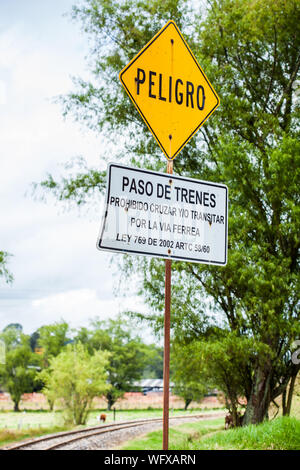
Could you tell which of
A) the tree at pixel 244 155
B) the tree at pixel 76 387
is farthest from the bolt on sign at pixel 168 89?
the tree at pixel 76 387

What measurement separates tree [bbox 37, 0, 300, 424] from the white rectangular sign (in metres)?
4.86

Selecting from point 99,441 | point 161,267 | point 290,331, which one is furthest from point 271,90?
point 99,441

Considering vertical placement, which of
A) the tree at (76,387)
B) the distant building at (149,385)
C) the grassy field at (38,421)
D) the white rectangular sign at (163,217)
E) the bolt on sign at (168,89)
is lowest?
the grassy field at (38,421)

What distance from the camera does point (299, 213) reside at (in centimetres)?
853

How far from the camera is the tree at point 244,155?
340 inches

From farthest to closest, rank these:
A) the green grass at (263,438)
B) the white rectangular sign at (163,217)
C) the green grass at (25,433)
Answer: the green grass at (25,433) → the green grass at (263,438) → the white rectangular sign at (163,217)

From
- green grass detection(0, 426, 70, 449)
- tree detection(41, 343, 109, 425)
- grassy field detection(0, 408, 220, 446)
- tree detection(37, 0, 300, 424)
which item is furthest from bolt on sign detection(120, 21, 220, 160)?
tree detection(41, 343, 109, 425)

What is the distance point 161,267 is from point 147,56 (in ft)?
25.1

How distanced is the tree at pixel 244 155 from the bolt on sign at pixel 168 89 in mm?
4590

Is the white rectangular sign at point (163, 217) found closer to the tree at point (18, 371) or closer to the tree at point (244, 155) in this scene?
the tree at point (244, 155)

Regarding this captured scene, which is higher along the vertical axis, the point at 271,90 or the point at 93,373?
the point at 271,90

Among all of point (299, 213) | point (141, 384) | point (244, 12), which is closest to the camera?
point (299, 213)

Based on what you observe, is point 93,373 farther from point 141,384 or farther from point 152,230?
point 152,230

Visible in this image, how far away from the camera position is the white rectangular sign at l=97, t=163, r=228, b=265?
10.4 ft
